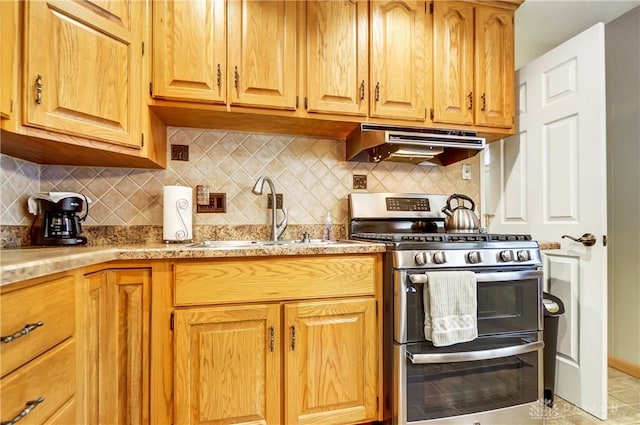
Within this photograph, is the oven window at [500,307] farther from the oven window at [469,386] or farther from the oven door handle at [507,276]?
the oven window at [469,386]

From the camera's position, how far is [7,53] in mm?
1096

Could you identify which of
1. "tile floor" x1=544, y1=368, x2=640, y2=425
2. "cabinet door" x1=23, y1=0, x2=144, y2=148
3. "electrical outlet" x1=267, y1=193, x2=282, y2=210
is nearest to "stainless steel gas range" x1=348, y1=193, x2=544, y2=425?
"tile floor" x1=544, y1=368, x2=640, y2=425

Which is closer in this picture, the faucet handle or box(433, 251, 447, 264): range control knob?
box(433, 251, 447, 264): range control knob

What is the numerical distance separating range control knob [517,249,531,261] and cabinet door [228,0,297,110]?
1.39 m

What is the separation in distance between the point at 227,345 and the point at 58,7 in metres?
1.49

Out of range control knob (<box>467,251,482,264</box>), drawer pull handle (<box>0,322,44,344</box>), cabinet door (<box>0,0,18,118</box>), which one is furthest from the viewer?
range control knob (<box>467,251,482,264</box>)

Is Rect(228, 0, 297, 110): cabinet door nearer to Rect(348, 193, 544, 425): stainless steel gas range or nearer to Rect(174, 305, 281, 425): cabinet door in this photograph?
Rect(348, 193, 544, 425): stainless steel gas range

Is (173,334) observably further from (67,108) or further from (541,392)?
(541,392)

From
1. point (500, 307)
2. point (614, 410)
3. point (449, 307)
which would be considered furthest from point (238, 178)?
point (614, 410)

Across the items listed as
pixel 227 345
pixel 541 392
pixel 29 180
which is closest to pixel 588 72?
pixel 541 392

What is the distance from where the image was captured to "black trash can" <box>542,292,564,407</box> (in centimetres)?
177

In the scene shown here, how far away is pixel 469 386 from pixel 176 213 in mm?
1712

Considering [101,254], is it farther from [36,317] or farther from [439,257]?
[439,257]

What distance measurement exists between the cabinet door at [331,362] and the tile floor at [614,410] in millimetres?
1049
